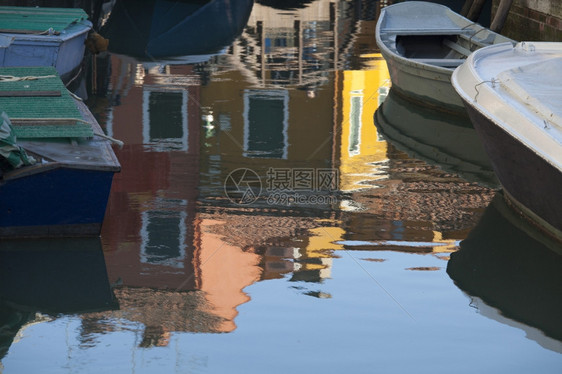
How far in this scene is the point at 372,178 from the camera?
28.2ft

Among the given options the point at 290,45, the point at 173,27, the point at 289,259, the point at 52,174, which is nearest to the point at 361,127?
the point at 289,259

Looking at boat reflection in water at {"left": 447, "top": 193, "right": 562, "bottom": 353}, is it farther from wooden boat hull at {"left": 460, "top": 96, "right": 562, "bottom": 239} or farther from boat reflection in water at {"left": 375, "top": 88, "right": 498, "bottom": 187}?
boat reflection in water at {"left": 375, "top": 88, "right": 498, "bottom": 187}

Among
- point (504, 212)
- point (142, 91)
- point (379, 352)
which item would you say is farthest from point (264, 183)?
point (142, 91)

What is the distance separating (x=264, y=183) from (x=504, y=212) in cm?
196

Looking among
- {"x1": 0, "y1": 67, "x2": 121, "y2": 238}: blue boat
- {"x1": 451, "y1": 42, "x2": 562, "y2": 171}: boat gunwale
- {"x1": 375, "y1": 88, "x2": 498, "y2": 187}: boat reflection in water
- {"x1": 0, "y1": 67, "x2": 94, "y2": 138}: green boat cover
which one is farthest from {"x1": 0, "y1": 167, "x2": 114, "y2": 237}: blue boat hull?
{"x1": 375, "y1": 88, "x2": 498, "y2": 187}: boat reflection in water

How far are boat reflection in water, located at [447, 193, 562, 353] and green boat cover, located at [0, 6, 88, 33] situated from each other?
19.9 feet

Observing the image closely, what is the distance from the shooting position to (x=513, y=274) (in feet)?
21.1

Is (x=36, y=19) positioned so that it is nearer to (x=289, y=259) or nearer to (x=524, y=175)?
(x=289, y=259)

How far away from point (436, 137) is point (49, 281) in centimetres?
517

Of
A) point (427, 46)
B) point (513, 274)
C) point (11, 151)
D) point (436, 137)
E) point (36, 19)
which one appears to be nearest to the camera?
point (11, 151)

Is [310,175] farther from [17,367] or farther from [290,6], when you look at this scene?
[290,6]

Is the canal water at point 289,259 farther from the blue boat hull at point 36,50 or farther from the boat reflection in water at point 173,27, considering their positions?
the boat reflection in water at point 173,27

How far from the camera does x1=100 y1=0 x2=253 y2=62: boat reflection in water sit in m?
15.9

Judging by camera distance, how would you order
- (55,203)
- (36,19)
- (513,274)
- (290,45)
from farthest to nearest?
1. (290,45)
2. (36,19)
3. (513,274)
4. (55,203)
